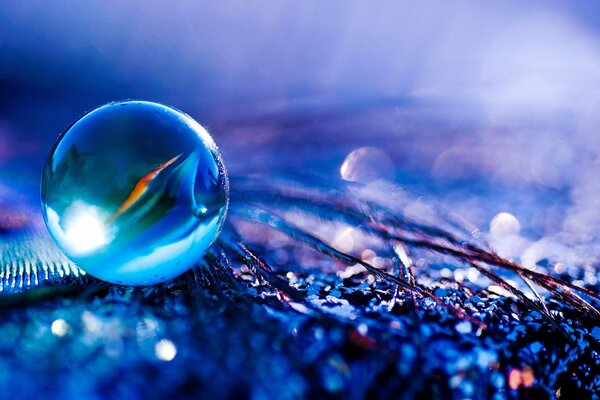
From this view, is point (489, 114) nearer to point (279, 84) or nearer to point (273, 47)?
point (279, 84)

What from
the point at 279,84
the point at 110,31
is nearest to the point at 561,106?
the point at 279,84

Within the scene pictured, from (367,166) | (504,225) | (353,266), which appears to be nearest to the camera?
(353,266)

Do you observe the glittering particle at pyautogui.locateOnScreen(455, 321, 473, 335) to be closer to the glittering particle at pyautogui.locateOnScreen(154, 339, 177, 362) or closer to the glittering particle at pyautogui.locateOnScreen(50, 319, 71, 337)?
the glittering particle at pyautogui.locateOnScreen(154, 339, 177, 362)

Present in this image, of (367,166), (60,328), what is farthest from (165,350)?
(367,166)

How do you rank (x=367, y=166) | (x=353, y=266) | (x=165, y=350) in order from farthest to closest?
(x=367, y=166), (x=353, y=266), (x=165, y=350)

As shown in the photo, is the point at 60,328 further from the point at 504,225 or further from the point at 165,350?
the point at 504,225

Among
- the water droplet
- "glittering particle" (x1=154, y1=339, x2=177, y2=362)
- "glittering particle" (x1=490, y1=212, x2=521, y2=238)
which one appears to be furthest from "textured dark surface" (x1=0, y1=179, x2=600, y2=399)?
the water droplet

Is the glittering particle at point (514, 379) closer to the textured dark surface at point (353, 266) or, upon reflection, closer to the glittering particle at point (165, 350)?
the textured dark surface at point (353, 266)
